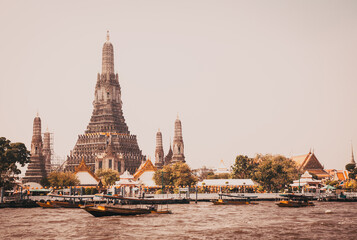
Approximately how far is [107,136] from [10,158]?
66425 millimetres

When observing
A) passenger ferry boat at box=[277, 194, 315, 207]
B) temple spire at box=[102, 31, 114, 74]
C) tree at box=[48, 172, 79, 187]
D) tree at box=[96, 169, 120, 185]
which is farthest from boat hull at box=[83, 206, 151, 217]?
temple spire at box=[102, 31, 114, 74]

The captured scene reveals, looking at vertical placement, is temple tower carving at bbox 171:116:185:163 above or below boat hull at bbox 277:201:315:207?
above

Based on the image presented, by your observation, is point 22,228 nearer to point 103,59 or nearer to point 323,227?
point 323,227

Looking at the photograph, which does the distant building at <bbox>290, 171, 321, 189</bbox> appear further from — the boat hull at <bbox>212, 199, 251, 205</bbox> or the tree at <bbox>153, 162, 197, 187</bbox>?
the boat hull at <bbox>212, 199, 251, 205</bbox>

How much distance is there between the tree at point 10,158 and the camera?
95.8 meters

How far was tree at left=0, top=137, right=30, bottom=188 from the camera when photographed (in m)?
95.8

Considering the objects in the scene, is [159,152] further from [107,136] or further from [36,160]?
[36,160]

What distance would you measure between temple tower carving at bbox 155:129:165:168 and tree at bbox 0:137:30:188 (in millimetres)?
65993

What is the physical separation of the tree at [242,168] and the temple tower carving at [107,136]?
167 feet

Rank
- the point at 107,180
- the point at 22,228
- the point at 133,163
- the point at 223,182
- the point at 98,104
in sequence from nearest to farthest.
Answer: the point at 22,228
the point at 223,182
the point at 107,180
the point at 133,163
the point at 98,104

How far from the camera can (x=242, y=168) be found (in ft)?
377

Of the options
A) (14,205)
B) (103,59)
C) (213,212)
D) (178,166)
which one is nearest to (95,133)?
(103,59)

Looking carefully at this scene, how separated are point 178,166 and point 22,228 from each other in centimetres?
6123

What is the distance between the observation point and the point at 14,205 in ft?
269
